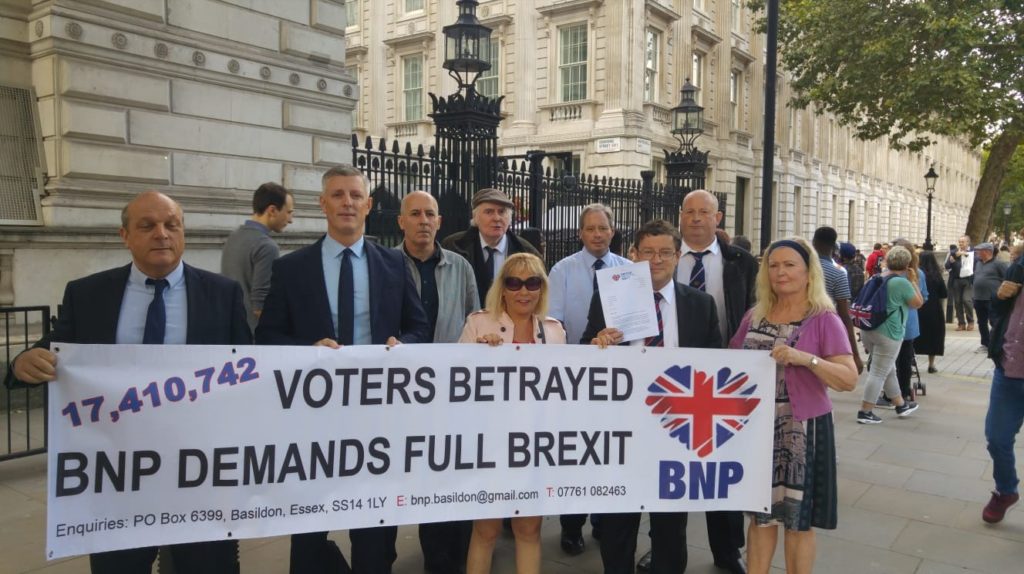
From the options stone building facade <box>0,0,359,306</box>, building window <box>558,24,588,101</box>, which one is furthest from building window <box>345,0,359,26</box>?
stone building facade <box>0,0,359,306</box>

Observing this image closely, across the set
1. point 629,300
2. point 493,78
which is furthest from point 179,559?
point 493,78

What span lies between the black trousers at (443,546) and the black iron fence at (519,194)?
2.82 metres

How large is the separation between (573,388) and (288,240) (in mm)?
7562

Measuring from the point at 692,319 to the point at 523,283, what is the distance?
99 centimetres

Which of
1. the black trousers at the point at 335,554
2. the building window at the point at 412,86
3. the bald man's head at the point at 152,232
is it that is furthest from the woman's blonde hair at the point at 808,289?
the building window at the point at 412,86

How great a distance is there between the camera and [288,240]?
10289 mm

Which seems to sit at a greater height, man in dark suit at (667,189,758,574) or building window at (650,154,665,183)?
building window at (650,154,665,183)

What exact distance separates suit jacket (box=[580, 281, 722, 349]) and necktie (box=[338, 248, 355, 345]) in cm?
134

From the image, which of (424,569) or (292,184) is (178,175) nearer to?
(292,184)

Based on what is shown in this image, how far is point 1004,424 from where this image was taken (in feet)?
16.3

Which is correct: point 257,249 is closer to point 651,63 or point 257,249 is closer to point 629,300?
point 629,300

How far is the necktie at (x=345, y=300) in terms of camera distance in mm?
3473

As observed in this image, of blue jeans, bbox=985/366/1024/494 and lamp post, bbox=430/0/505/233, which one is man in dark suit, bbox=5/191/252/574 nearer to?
blue jeans, bbox=985/366/1024/494

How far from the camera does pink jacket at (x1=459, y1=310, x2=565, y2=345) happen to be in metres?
3.78
